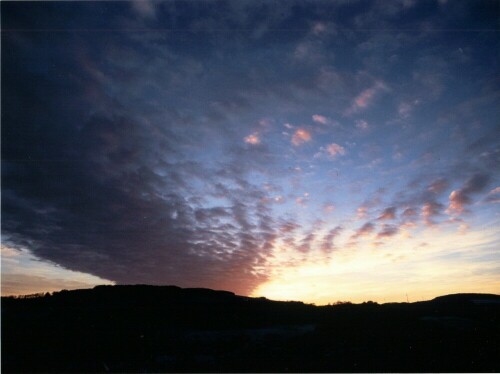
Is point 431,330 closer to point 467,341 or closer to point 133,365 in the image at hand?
point 467,341

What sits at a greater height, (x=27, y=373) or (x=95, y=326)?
(x=95, y=326)

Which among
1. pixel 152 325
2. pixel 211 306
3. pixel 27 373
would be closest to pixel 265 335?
pixel 152 325

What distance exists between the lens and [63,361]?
42.3 ft

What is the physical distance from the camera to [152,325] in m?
19.8

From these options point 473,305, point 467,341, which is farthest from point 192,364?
point 473,305

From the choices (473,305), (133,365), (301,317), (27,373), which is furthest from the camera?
(473,305)

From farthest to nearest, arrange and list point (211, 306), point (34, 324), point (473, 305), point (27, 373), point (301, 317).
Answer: point (473, 305) → point (211, 306) → point (301, 317) → point (34, 324) → point (27, 373)

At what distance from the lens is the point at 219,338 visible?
57.6ft

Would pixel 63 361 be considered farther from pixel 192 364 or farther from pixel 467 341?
pixel 467 341

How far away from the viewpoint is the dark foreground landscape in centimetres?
1326

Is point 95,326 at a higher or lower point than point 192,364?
higher

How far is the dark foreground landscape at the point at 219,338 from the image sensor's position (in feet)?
43.5

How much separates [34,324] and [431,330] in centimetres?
2793

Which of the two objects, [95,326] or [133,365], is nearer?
[133,365]
